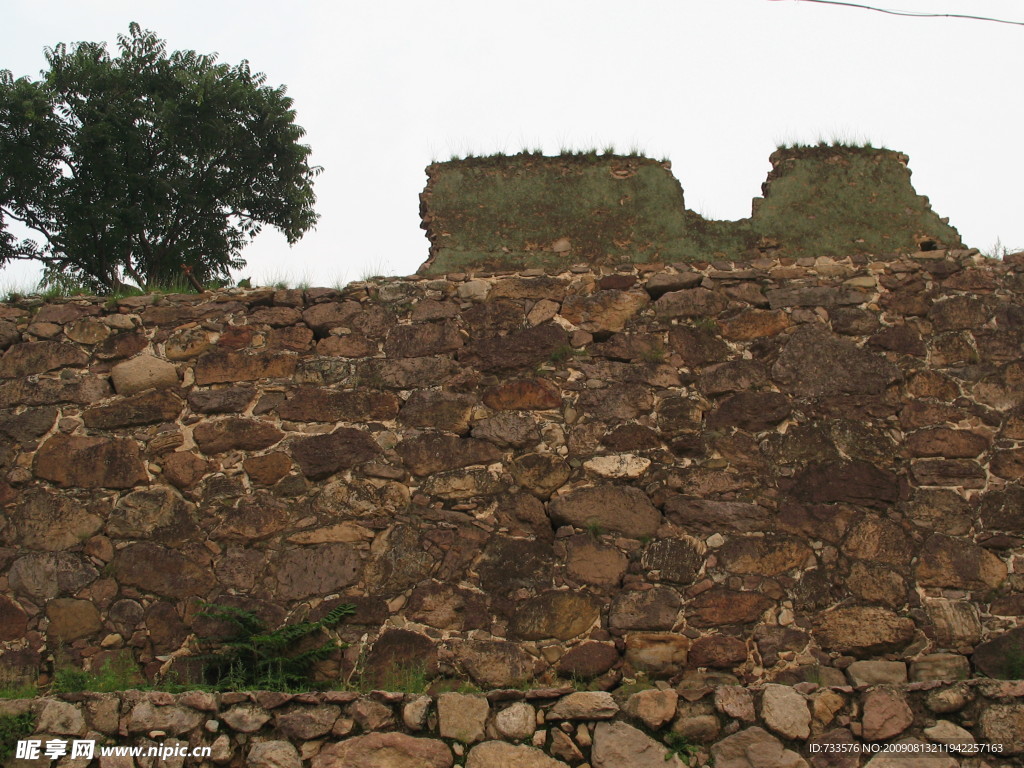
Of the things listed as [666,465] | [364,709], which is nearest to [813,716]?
[666,465]

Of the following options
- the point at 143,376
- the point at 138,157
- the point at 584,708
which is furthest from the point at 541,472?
the point at 138,157

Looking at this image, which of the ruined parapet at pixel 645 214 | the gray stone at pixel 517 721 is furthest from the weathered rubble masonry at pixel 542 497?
the ruined parapet at pixel 645 214

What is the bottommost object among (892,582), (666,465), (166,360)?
(892,582)

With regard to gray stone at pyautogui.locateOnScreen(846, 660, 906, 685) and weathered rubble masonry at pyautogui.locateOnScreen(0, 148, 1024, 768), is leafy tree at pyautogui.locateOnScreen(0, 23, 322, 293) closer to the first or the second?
weathered rubble masonry at pyautogui.locateOnScreen(0, 148, 1024, 768)

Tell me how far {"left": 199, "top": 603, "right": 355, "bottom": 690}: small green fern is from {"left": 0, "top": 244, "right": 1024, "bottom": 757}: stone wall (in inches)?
4.4

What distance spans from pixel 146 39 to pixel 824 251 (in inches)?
290

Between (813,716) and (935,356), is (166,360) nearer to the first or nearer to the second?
(813,716)

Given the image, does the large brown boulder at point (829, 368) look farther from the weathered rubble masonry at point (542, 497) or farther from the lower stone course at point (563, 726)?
the lower stone course at point (563, 726)

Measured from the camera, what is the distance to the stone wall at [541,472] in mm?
5051

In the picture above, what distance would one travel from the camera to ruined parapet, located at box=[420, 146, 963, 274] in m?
6.21

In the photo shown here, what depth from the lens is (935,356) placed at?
225 inches

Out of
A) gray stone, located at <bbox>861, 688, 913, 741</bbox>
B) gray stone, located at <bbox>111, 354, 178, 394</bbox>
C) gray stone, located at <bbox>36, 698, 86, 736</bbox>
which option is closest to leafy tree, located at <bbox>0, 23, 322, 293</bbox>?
gray stone, located at <bbox>111, 354, 178, 394</bbox>

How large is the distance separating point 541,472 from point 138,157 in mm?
6319

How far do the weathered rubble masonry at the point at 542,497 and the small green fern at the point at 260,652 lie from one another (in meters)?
0.12
